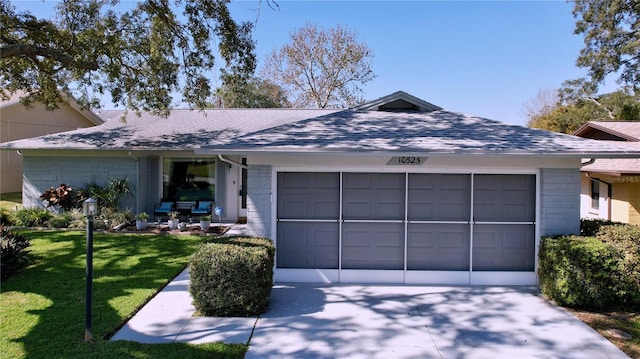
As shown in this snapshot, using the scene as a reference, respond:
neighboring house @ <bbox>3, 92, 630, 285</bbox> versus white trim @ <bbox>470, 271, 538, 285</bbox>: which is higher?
neighboring house @ <bbox>3, 92, 630, 285</bbox>

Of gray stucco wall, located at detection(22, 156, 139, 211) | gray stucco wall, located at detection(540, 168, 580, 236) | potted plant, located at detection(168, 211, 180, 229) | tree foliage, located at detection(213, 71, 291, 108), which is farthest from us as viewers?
tree foliage, located at detection(213, 71, 291, 108)

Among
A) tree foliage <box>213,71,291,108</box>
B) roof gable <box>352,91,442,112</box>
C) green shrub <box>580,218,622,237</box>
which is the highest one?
tree foliage <box>213,71,291,108</box>

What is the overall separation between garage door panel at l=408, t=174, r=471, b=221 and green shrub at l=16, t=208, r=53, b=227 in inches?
454

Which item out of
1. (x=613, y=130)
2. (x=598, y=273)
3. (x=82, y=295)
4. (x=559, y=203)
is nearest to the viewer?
(x=598, y=273)

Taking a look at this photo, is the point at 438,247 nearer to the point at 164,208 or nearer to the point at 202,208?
the point at 202,208

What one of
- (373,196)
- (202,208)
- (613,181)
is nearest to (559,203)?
(373,196)

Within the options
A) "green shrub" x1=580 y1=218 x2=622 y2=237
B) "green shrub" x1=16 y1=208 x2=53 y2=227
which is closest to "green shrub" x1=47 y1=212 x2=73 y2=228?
"green shrub" x1=16 y1=208 x2=53 y2=227

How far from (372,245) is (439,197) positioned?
1527mm

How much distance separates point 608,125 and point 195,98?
16.5 metres

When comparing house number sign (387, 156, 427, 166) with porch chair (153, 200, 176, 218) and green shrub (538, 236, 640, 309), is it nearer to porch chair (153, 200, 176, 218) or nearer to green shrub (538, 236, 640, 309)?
green shrub (538, 236, 640, 309)

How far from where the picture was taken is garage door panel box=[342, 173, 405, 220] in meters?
7.45

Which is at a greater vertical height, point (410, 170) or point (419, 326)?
point (410, 170)

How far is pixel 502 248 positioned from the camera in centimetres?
739

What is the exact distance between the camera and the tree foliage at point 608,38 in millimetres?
17438
